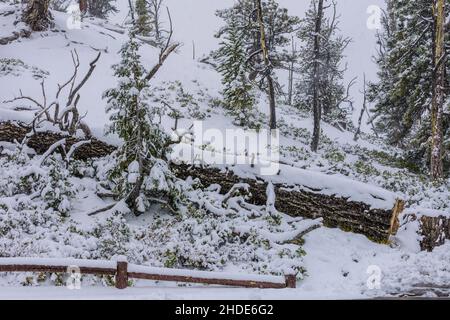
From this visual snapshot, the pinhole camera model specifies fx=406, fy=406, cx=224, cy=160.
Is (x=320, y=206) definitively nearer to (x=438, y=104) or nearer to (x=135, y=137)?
(x=135, y=137)

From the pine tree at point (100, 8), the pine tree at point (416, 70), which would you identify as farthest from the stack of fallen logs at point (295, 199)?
the pine tree at point (100, 8)

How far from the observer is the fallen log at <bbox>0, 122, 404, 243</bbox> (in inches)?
492

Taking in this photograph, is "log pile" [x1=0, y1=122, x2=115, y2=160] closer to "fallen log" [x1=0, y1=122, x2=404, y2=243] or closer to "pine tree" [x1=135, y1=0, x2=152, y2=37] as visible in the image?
"fallen log" [x1=0, y1=122, x2=404, y2=243]

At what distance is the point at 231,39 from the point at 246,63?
1695 mm

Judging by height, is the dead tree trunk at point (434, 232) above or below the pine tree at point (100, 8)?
below

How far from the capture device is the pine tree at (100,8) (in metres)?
38.5

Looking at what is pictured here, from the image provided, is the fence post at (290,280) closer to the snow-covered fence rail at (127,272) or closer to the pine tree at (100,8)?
the snow-covered fence rail at (127,272)

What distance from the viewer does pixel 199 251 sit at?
10.2 m

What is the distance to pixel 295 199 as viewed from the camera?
13.0 m

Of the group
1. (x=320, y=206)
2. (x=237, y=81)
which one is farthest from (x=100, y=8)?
(x=320, y=206)

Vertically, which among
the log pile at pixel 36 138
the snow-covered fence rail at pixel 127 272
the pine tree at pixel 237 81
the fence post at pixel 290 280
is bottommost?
the fence post at pixel 290 280

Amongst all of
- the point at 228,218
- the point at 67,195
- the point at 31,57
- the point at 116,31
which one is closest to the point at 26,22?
the point at 31,57

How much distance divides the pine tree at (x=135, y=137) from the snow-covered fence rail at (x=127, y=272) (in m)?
4.14

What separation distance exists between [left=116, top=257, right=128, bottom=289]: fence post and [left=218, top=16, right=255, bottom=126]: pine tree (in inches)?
654
